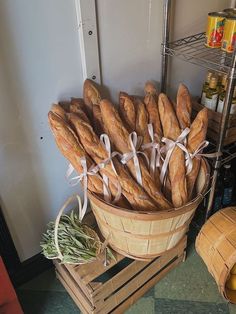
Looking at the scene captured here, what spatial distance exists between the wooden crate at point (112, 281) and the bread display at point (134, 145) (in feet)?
0.93

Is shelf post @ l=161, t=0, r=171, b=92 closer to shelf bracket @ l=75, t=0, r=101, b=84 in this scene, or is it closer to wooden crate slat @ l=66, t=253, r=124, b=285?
shelf bracket @ l=75, t=0, r=101, b=84

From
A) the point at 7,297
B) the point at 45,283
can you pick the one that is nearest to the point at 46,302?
the point at 45,283

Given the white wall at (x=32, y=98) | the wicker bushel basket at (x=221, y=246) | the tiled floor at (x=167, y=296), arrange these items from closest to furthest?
the white wall at (x=32, y=98), the wicker bushel basket at (x=221, y=246), the tiled floor at (x=167, y=296)

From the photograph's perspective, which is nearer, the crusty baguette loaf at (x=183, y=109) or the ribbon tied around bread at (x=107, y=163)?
the ribbon tied around bread at (x=107, y=163)

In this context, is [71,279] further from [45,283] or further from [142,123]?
[142,123]

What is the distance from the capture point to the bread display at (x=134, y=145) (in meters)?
1.00

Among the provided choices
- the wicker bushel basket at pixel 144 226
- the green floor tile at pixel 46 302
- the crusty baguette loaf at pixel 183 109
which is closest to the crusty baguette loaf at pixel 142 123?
the crusty baguette loaf at pixel 183 109

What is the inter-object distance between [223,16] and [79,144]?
0.67 metres

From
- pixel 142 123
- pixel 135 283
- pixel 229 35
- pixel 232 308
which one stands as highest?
pixel 229 35

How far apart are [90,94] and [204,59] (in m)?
0.46

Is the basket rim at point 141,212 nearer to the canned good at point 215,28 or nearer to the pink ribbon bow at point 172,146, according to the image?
the pink ribbon bow at point 172,146

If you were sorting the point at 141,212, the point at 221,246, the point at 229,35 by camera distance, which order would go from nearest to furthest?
the point at 141,212
the point at 229,35
the point at 221,246

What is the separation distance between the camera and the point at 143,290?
4.16 feet

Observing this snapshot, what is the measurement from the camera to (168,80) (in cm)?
139
